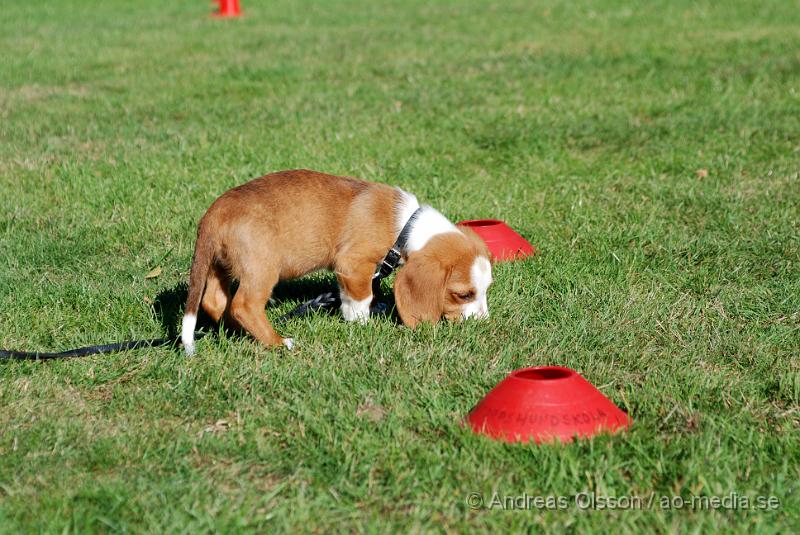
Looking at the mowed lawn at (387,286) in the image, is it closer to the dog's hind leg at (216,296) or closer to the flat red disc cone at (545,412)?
the flat red disc cone at (545,412)

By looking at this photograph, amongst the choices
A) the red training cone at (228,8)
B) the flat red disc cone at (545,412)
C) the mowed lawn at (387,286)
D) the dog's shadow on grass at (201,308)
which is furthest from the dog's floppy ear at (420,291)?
the red training cone at (228,8)

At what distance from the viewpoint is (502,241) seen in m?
5.71

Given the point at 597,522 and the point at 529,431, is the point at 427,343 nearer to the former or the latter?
the point at 529,431

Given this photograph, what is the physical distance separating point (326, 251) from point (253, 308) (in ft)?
1.85

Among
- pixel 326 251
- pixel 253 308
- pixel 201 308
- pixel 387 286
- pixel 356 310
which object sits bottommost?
pixel 387 286

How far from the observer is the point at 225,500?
10.2 ft

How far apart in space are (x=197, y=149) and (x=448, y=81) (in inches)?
146

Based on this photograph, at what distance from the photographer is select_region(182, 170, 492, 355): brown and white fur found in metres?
4.41

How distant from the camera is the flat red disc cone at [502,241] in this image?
5.66 metres

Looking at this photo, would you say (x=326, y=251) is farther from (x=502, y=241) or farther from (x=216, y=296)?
(x=502, y=241)

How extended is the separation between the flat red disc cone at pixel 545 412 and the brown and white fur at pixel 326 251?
3.86 feet

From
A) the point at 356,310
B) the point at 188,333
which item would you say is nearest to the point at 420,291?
the point at 356,310

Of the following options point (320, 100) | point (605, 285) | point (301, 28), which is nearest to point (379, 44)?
point (301, 28)

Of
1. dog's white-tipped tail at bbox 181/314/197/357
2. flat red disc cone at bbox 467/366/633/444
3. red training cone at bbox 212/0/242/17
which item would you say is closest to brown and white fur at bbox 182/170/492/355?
dog's white-tipped tail at bbox 181/314/197/357
